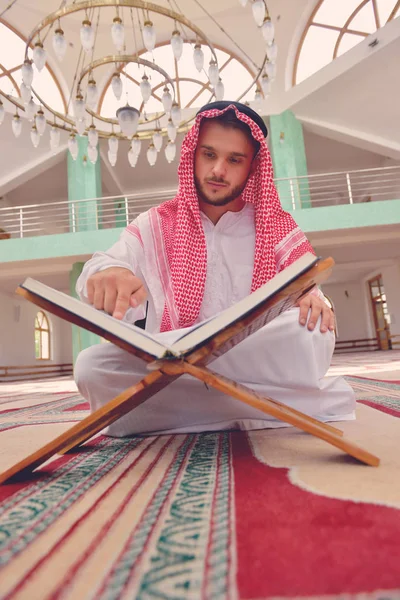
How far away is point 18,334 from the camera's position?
9375 mm

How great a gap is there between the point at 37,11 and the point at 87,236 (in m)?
3.73

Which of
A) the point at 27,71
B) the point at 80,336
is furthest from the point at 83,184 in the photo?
the point at 27,71

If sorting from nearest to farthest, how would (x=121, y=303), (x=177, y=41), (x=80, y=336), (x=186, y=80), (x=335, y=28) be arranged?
(x=121, y=303) < (x=177, y=41) < (x=80, y=336) < (x=335, y=28) < (x=186, y=80)

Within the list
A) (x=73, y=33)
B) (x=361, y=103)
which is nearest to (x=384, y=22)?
(x=361, y=103)

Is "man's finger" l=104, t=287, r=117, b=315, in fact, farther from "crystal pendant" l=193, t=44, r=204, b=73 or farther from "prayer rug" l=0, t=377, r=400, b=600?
"crystal pendant" l=193, t=44, r=204, b=73

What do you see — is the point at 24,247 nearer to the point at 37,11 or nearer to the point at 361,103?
the point at 37,11

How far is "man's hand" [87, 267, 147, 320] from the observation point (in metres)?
0.73

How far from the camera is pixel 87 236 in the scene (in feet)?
19.8

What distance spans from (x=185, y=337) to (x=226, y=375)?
46 centimetres

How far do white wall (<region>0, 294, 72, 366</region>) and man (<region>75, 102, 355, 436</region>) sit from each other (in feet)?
27.6

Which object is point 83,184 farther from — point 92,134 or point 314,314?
point 314,314

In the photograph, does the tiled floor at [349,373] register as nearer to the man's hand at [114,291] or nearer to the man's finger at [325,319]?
the man's finger at [325,319]

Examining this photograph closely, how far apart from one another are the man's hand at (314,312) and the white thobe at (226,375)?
0.06 m

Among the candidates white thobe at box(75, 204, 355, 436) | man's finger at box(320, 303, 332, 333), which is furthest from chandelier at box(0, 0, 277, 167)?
man's finger at box(320, 303, 332, 333)
